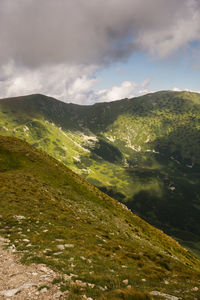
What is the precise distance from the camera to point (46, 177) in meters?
47.9

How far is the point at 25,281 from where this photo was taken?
10102 millimetres

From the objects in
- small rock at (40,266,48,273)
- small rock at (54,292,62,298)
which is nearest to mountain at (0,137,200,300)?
small rock at (54,292,62,298)

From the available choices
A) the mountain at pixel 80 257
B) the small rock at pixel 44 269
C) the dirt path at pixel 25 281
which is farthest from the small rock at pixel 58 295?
the small rock at pixel 44 269

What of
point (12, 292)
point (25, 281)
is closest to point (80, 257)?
point (25, 281)

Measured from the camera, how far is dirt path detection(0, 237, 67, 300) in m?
8.78

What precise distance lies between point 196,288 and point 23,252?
1350 centimetres

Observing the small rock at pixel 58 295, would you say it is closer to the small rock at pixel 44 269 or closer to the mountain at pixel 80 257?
the mountain at pixel 80 257

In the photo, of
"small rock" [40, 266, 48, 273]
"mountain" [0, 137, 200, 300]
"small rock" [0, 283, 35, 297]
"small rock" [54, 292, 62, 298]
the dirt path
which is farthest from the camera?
"small rock" [40, 266, 48, 273]

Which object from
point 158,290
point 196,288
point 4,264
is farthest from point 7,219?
point 196,288

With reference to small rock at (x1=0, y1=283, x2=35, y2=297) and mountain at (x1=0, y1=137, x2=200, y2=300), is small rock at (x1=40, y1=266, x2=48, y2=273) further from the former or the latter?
small rock at (x1=0, y1=283, x2=35, y2=297)

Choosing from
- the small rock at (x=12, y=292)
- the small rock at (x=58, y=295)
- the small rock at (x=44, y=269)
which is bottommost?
the small rock at (x=44, y=269)

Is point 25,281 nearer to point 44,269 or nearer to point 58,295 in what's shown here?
point 44,269

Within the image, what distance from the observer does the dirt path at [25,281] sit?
878cm

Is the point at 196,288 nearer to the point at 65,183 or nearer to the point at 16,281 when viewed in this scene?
the point at 16,281
